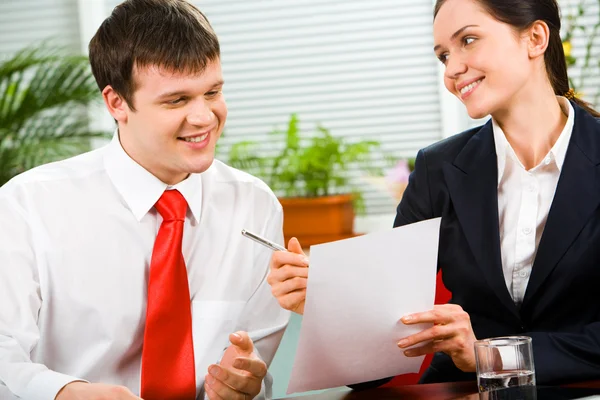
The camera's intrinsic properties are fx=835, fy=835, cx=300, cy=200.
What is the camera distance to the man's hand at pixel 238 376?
60.6 inches

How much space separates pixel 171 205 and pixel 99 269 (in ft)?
0.66

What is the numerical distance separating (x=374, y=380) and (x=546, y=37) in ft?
2.61

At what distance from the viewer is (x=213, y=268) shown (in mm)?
1827

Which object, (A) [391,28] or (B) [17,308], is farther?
(A) [391,28]

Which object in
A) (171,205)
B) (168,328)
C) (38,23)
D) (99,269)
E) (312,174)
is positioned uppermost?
(38,23)

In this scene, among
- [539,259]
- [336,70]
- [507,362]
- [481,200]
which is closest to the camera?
[507,362]

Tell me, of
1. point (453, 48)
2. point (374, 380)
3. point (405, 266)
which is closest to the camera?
point (405, 266)

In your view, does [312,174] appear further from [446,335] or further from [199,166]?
[446,335]

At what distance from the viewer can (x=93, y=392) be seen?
1.45 m

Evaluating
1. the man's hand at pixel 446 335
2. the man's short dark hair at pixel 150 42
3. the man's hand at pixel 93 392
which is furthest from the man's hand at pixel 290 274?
the man's short dark hair at pixel 150 42

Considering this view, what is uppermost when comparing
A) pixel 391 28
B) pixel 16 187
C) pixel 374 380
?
pixel 391 28

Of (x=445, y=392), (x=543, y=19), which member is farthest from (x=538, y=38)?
(x=445, y=392)

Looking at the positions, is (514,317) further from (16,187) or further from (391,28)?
(391,28)

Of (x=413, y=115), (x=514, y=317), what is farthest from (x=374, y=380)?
(x=413, y=115)
